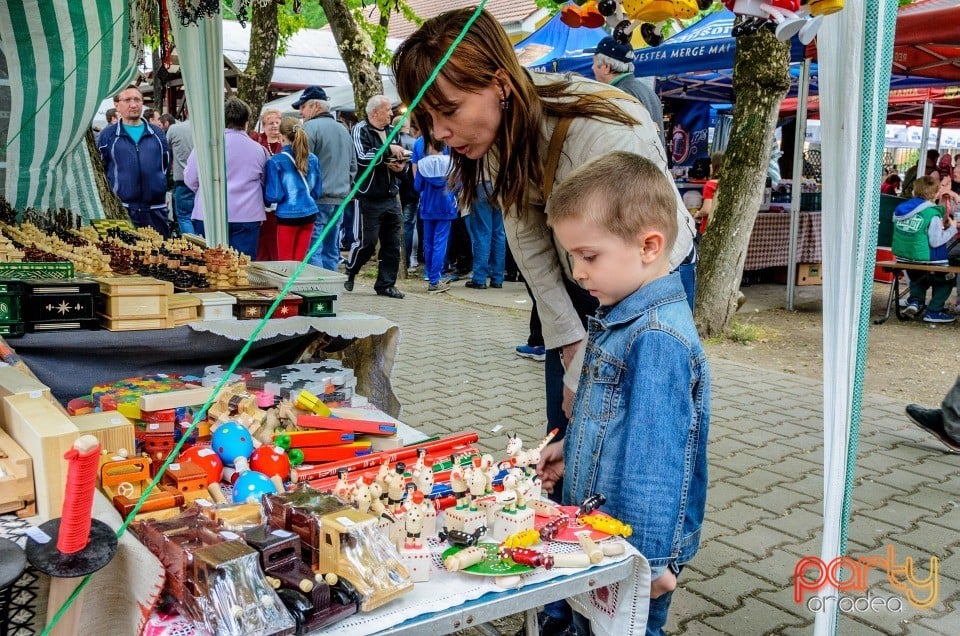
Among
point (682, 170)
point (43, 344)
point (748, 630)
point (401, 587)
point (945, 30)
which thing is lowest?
point (748, 630)

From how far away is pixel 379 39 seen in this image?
13.4 meters

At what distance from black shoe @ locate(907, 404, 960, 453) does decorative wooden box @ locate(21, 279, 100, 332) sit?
409cm

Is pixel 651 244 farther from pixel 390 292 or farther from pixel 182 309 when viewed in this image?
pixel 390 292

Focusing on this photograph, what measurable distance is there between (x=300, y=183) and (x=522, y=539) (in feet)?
19.5

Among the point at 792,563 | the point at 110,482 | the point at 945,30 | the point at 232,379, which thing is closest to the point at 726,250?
the point at 945,30

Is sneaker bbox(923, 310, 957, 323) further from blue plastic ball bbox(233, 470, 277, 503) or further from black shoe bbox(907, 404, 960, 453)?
blue plastic ball bbox(233, 470, 277, 503)

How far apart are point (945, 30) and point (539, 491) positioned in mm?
7299

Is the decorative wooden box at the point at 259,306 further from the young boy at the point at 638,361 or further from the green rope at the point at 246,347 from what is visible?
the young boy at the point at 638,361

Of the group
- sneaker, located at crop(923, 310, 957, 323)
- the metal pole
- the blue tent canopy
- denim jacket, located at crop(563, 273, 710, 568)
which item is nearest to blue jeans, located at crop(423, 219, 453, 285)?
sneaker, located at crop(923, 310, 957, 323)

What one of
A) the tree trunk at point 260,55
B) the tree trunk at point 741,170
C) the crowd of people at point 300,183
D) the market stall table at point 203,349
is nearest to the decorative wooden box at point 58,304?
the market stall table at point 203,349

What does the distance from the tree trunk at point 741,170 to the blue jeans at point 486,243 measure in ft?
8.95

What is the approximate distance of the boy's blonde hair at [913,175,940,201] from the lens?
804cm

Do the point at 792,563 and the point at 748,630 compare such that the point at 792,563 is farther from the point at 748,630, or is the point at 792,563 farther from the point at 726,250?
the point at 726,250

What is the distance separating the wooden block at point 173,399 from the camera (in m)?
2.46
